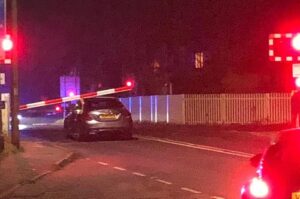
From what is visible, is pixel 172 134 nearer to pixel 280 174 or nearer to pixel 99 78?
pixel 280 174

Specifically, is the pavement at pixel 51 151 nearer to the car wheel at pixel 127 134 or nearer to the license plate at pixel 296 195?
the car wheel at pixel 127 134

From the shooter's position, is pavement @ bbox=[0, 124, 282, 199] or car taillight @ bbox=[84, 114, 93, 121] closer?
pavement @ bbox=[0, 124, 282, 199]

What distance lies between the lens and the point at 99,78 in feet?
189

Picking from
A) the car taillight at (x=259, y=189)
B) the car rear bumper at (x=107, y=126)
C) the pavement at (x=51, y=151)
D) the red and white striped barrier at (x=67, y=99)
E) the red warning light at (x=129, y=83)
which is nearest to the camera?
the car taillight at (x=259, y=189)

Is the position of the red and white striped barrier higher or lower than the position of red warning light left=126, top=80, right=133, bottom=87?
lower

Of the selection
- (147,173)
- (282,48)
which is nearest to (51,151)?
(147,173)

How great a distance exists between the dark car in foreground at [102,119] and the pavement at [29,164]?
2.02 m

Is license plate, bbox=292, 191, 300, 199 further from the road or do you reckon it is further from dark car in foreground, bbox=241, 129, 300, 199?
the road

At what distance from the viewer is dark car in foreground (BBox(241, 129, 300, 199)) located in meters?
7.39

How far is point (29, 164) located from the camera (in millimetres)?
19219

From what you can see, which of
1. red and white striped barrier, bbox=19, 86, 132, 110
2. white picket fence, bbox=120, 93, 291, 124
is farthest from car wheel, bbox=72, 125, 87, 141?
white picket fence, bbox=120, 93, 291, 124

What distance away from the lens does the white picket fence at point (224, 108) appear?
121 feet

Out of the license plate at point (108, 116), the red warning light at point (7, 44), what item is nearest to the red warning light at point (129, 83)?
the license plate at point (108, 116)

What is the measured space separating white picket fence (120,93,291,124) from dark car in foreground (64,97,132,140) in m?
10.9
